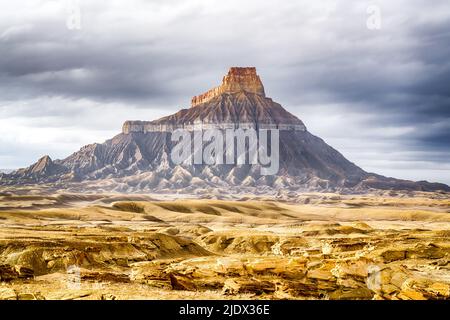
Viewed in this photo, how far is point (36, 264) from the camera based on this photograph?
1991 inches

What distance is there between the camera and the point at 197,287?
3878cm

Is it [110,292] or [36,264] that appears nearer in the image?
[110,292]

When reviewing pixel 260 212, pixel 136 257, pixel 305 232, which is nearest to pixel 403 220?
pixel 260 212

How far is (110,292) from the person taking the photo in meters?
34.0

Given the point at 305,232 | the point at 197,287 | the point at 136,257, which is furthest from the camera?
the point at 305,232
